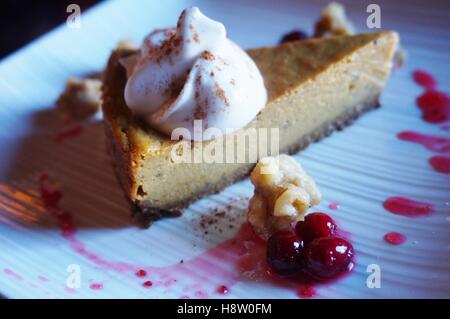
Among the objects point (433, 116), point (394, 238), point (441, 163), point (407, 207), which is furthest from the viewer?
point (433, 116)

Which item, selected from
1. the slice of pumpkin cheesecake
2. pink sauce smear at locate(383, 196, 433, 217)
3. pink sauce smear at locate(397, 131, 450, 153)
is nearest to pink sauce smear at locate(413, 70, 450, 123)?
pink sauce smear at locate(397, 131, 450, 153)

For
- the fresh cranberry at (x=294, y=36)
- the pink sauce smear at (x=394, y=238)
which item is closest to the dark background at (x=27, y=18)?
the fresh cranberry at (x=294, y=36)

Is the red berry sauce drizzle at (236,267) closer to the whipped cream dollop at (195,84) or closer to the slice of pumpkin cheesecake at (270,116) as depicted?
the slice of pumpkin cheesecake at (270,116)

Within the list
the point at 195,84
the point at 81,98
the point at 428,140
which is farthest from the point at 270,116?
the point at 81,98

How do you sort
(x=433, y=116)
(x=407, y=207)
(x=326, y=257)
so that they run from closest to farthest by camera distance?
(x=326, y=257) < (x=407, y=207) < (x=433, y=116)

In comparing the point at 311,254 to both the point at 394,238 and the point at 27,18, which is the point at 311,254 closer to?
the point at 394,238

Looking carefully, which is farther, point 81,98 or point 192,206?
point 81,98

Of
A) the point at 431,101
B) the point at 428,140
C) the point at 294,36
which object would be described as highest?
the point at 294,36
